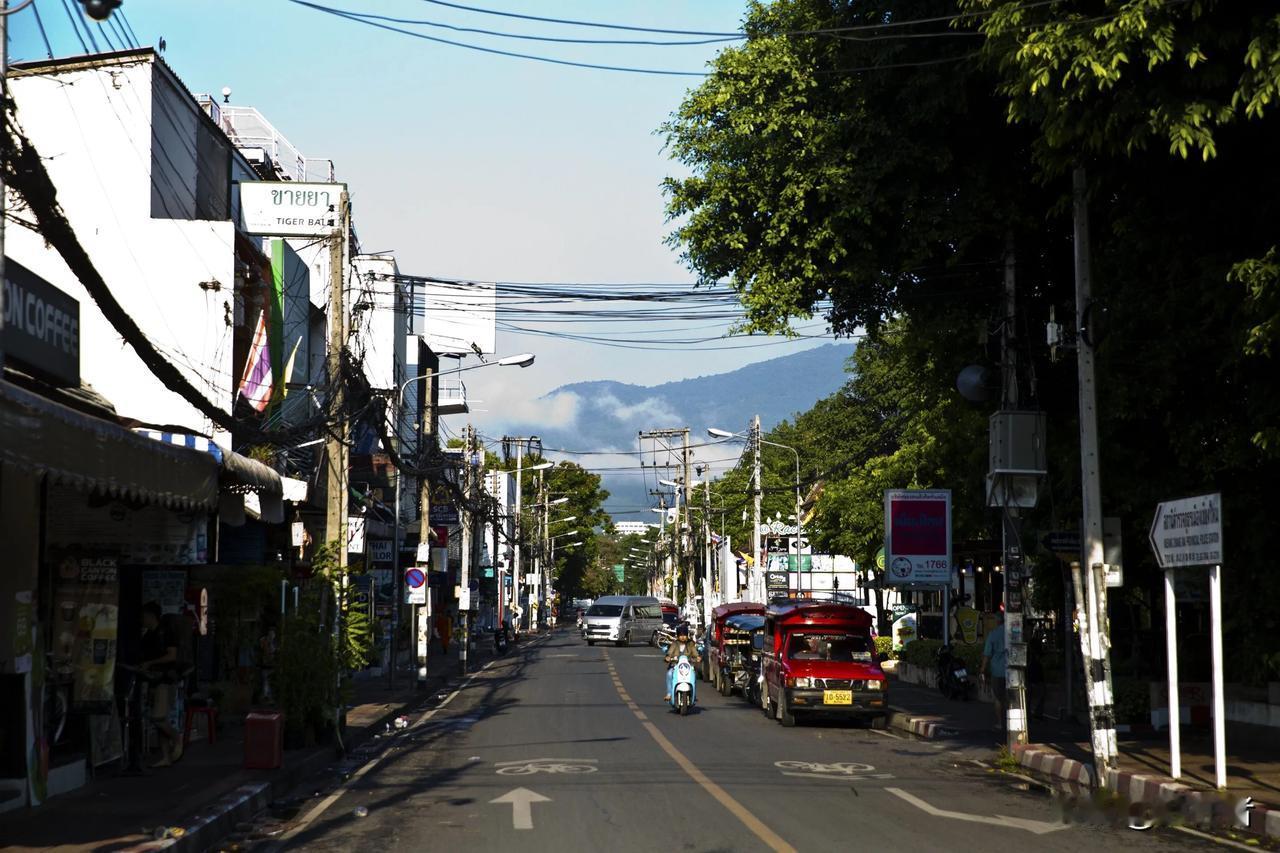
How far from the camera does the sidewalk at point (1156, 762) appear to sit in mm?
13711

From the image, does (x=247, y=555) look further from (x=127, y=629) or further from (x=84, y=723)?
(x=84, y=723)

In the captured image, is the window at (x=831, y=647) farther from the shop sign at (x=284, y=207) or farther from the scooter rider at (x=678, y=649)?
the shop sign at (x=284, y=207)

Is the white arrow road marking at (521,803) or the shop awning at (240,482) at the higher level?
the shop awning at (240,482)

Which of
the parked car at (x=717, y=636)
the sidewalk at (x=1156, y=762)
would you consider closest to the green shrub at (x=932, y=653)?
the parked car at (x=717, y=636)

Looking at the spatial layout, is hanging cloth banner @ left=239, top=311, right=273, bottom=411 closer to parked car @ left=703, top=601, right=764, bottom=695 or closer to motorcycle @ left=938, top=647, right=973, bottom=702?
parked car @ left=703, top=601, right=764, bottom=695

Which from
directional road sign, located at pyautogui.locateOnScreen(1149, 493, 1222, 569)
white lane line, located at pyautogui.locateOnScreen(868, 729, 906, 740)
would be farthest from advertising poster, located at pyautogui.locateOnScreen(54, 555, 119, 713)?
white lane line, located at pyautogui.locateOnScreen(868, 729, 906, 740)

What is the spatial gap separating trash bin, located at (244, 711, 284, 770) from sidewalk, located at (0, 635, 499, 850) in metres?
0.16

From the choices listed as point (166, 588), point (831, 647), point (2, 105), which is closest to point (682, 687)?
point (831, 647)

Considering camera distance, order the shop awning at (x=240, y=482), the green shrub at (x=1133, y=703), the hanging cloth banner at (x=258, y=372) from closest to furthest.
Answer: the shop awning at (x=240, y=482) → the green shrub at (x=1133, y=703) → the hanging cloth banner at (x=258, y=372)

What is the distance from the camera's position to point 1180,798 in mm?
14148

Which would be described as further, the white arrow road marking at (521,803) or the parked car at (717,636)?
the parked car at (717,636)

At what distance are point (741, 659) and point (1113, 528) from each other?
17182mm

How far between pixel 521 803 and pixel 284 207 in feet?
72.3

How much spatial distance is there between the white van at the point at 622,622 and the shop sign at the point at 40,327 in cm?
5069
